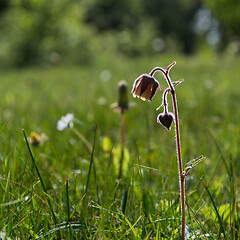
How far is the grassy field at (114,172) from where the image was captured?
112 cm

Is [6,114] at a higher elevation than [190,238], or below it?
below

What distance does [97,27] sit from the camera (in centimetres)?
2650

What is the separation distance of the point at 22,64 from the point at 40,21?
149 centimetres

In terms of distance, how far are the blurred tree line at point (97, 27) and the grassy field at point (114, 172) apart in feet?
19.3

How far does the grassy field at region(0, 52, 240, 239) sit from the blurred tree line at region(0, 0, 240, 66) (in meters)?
5.88

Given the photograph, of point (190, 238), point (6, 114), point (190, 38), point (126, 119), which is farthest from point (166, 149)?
point (190, 38)

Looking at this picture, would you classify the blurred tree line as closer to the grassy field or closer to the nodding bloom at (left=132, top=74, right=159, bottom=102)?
the grassy field

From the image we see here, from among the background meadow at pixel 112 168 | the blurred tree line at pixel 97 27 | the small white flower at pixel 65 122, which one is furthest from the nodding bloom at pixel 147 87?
the blurred tree line at pixel 97 27

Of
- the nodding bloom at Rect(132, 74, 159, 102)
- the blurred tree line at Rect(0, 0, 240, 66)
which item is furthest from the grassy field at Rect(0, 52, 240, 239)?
the blurred tree line at Rect(0, 0, 240, 66)

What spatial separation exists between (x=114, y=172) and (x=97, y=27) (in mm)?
25943

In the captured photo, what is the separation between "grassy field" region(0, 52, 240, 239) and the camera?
44.2 inches

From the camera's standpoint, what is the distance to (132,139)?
93.1 inches

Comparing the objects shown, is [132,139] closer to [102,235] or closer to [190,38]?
[102,235]

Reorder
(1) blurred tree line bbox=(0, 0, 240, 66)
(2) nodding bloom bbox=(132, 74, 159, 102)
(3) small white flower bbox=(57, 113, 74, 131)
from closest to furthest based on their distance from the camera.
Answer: (2) nodding bloom bbox=(132, 74, 159, 102) → (3) small white flower bbox=(57, 113, 74, 131) → (1) blurred tree line bbox=(0, 0, 240, 66)
